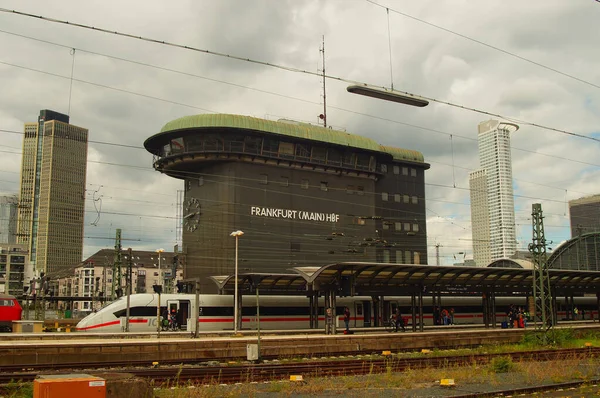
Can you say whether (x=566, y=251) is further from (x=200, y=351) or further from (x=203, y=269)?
(x=200, y=351)

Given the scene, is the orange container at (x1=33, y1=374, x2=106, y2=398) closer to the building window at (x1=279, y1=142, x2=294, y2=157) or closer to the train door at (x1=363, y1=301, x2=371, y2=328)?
the train door at (x1=363, y1=301, x2=371, y2=328)

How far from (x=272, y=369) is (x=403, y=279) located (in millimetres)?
18017

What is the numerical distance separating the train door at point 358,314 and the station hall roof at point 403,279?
4.36m

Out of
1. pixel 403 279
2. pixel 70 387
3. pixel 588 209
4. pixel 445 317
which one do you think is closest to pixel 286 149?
pixel 445 317

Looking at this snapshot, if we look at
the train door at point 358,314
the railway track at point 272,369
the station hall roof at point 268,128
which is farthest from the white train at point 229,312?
the station hall roof at point 268,128

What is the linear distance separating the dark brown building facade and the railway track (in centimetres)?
3481

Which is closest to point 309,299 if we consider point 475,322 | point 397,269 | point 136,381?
point 397,269

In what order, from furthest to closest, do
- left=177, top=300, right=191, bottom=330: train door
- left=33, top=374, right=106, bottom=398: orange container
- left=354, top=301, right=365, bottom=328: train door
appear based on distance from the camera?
left=354, top=301, right=365, bottom=328: train door, left=177, top=300, right=191, bottom=330: train door, left=33, top=374, right=106, bottom=398: orange container

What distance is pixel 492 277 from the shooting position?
1612 inches

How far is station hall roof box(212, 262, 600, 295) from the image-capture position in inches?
1367

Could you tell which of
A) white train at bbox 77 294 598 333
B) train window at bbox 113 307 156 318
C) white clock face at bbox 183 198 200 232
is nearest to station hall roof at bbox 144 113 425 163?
white clock face at bbox 183 198 200 232

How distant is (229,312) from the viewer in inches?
1677

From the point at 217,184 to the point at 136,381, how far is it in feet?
179

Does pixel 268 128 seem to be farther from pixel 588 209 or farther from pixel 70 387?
pixel 588 209
